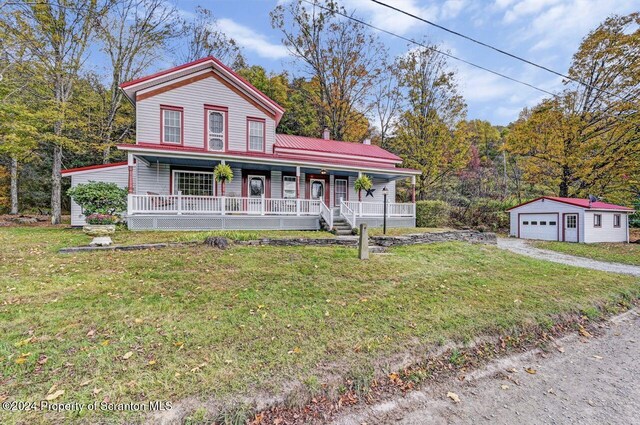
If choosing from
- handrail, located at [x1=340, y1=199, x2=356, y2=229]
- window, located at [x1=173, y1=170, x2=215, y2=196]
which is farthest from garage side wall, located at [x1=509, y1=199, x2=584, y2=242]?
window, located at [x1=173, y1=170, x2=215, y2=196]

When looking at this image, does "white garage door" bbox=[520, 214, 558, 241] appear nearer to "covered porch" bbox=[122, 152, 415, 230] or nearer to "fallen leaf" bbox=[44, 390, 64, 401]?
"covered porch" bbox=[122, 152, 415, 230]

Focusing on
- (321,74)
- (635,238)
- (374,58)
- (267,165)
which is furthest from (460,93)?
(267,165)

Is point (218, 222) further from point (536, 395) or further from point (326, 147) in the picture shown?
point (536, 395)

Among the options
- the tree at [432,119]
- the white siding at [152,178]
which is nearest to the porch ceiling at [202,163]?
the white siding at [152,178]

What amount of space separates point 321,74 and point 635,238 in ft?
79.8

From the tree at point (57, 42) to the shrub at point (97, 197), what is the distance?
7.42m

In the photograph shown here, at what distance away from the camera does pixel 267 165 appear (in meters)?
13.0

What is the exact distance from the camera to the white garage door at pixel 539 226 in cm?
1658

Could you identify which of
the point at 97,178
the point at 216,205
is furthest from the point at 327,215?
the point at 97,178

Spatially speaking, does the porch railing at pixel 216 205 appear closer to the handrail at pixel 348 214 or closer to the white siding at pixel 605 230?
the handrail at pixel 348 214

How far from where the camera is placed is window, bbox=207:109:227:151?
13398 mm

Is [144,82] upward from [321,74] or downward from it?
downward

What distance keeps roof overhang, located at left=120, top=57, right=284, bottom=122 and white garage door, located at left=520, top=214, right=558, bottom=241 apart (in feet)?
55.5

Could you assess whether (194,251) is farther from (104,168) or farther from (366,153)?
(366,153)
